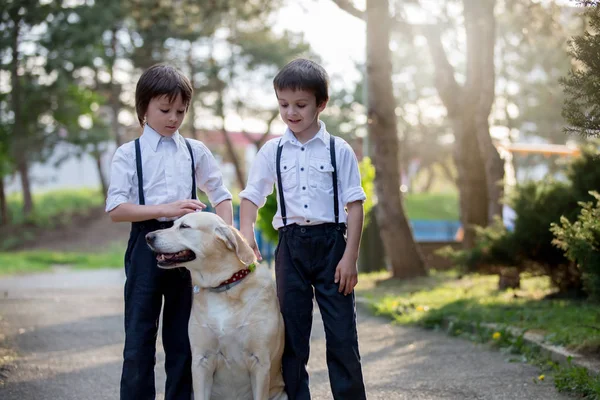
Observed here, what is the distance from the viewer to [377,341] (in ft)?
26.4

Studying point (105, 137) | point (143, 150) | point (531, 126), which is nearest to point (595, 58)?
point (143, 150)

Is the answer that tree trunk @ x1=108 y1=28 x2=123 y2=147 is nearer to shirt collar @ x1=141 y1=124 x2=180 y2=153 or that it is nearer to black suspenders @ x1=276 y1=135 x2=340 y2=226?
shirt collar @ x1=141 y1=124 x2=180 y2=153

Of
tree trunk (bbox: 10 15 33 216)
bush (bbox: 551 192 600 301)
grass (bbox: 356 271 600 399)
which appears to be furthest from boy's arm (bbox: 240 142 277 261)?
tree trunk (bbox: 10 15 33 216)

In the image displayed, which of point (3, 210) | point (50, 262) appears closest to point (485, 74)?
point (50, 262)

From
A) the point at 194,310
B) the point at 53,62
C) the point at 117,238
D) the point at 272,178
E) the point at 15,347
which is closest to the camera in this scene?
the point at 194,310

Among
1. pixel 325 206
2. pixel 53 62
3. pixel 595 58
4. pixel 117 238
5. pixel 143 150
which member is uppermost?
pixel 53 62

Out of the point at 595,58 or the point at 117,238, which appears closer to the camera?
the point at 595,58

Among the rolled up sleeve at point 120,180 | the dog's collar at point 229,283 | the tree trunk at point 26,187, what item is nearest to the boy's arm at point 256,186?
the dog's collar at point 229,283

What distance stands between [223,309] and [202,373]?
0.35m

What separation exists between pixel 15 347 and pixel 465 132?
378 inches

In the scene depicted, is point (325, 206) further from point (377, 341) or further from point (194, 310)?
point (377, 341)

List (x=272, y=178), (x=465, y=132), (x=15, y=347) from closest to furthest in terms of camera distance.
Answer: (x=272, y=178) → (x=15, y=347) → (x=465, y=132)

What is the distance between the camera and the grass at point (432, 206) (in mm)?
36531

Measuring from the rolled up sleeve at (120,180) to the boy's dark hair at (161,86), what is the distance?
0.31 m
